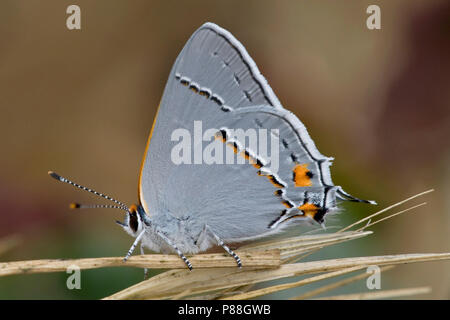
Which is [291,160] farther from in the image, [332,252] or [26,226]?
[26,226]

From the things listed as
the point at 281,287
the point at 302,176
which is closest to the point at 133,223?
the point at 302,176

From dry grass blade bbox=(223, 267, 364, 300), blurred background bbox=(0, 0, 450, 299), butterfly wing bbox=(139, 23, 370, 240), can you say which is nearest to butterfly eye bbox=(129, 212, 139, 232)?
butterfly wing bbox=(139, 23, 370, 240)

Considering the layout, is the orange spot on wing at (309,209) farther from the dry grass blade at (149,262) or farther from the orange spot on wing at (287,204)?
the dry grass blade at (149,262)

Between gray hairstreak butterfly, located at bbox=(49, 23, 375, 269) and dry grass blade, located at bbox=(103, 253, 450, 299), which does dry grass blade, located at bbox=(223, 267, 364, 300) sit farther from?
gray hairstreak butterfly, located at bbox=(49, 23, 375, 269)

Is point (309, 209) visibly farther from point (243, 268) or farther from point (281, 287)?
point (281, 287)

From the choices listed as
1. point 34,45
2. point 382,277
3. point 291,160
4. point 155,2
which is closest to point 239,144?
point 291,160

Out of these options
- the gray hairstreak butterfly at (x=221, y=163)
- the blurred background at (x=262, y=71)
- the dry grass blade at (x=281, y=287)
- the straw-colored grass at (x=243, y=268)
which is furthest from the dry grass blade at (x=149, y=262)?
the blurred background at (x=262, y=71)
